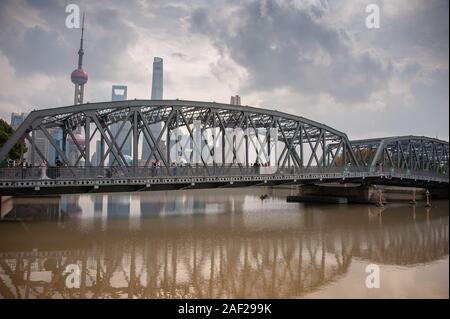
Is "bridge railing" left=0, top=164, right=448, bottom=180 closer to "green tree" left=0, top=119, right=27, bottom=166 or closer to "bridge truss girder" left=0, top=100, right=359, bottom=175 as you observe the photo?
"bridge truss girder" left=0, top=100, right=359, bottom=175

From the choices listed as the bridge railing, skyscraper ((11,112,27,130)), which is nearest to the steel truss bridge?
the bridge railing

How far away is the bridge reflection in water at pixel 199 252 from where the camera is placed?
47.2 feet

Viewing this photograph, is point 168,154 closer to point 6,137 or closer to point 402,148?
point 6,137

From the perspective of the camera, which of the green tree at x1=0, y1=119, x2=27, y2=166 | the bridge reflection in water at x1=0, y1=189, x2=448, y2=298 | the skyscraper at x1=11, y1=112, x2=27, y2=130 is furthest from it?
the skyscraper at x1=11, y1=112, x2=27, y2=130

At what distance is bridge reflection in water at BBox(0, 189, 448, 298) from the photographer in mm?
14391

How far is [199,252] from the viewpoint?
20.2m

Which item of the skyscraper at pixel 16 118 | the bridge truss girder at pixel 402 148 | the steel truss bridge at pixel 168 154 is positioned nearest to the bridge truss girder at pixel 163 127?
the steel truss bridge at pixel 168 154

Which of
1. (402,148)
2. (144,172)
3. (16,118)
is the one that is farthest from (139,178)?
(16,118)

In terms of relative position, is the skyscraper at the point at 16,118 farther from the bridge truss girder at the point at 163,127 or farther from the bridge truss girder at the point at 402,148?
the bridge truss girder at the point at 402,148
